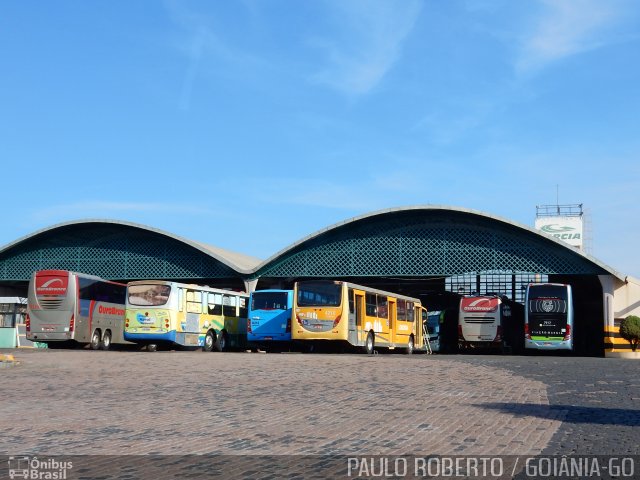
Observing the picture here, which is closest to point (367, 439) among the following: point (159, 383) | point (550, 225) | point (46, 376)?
point (159, 383)

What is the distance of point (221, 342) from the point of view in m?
36.7

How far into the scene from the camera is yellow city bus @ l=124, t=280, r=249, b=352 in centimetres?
3288

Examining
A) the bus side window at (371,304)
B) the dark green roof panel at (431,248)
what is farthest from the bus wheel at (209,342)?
the dark green roof panel at (431,248)

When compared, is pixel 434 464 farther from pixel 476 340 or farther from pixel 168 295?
pixel 476 340

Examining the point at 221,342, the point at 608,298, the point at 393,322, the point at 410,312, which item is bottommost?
the point at 221,342

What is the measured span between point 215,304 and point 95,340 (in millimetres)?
5149

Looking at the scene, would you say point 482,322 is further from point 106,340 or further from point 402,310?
point 106,340

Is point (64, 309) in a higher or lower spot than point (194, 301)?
lower

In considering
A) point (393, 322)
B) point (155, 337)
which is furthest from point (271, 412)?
point (393, 322)

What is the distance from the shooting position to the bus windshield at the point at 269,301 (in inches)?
1403

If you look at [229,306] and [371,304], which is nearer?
[371,304]

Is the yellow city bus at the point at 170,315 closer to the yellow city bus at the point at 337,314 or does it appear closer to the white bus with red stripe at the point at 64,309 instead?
the white bus with red stripe at the point at 64,309

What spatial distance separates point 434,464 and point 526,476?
921 millimetres

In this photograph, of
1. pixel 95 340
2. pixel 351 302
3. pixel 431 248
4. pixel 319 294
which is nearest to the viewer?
pixel 319 294
